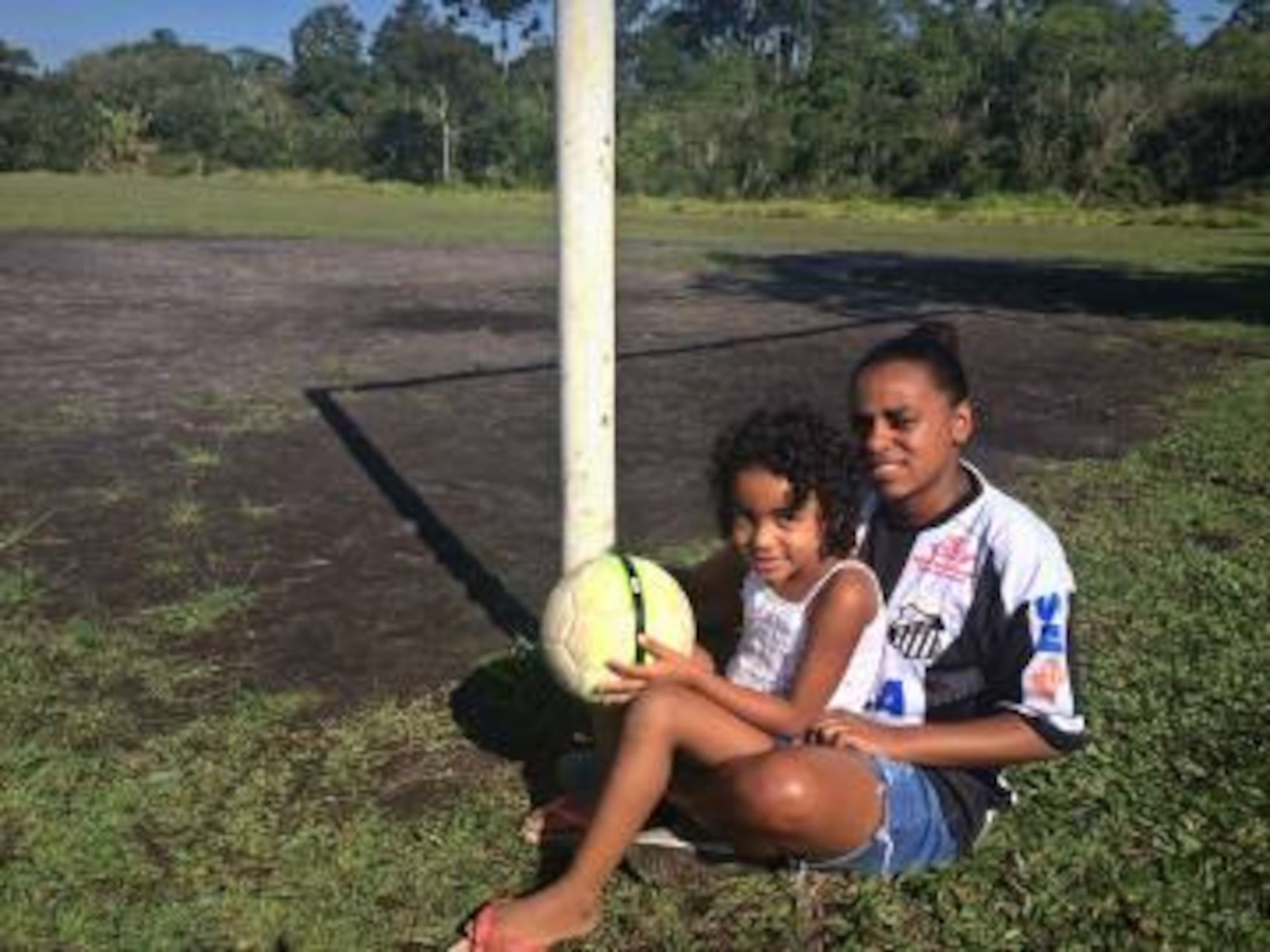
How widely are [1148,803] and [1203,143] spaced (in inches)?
1649

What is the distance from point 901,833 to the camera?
3.29m

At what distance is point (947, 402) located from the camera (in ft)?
11.0

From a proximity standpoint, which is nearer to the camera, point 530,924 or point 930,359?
point 530,924

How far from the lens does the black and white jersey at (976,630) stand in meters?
3.23

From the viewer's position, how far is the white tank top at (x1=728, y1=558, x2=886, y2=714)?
3273 mm

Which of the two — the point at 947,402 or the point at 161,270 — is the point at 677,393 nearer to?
the point at 947,402

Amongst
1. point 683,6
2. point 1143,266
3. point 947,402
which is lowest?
point 1143,266

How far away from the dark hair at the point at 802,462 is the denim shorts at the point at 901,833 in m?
0.51

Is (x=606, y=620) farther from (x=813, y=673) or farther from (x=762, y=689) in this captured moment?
(x=813, y=673)

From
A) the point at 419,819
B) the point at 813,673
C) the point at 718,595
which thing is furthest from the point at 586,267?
the point at 419,819

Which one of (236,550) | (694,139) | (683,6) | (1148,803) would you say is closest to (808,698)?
(1148,803)

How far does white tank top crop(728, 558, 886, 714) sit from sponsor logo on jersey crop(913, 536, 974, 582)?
0.14 metres

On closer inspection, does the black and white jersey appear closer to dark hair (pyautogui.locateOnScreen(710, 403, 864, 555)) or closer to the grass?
dark hair (pyautogui.locateOnScreen(710, 403, 864, 555))

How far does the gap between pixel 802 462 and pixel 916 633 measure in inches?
21.6
